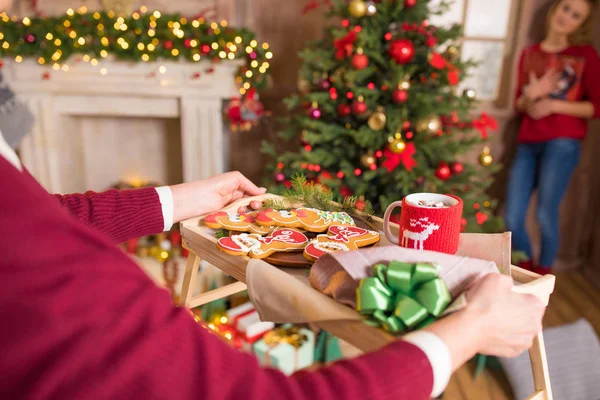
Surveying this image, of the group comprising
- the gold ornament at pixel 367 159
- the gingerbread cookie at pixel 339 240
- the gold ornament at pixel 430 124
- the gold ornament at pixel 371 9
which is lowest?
the gold ornament at pixel 367 159

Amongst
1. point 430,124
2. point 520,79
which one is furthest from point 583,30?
point 430,124

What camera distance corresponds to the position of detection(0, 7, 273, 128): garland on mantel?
2324 millimetres

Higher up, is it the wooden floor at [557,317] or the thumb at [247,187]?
the thumb at [247,187]

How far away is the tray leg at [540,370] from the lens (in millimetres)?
686

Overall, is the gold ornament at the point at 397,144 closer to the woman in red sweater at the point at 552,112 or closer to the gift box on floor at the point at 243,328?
the gift box on floor at the point at 243,328

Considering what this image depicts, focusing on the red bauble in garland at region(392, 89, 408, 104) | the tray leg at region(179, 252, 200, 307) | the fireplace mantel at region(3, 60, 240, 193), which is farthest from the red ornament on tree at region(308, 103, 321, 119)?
the tray leg at region(179, 252, 200, 307)

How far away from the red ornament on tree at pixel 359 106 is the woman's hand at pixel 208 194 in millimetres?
943

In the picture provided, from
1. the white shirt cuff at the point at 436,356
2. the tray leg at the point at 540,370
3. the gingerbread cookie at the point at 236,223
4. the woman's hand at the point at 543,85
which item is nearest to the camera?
the white shirt cuff at the point at 436,356

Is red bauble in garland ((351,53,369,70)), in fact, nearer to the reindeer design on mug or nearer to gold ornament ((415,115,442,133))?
gold ornament ((415,115,442,133))

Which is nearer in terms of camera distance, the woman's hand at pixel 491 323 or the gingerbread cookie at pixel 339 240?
the woman's hand at pixel 491 323

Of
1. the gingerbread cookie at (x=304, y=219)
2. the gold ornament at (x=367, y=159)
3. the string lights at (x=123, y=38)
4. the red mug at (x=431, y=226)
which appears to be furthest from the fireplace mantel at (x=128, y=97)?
the red mug at (x=431, y=226)

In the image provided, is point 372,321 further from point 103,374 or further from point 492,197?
point 492,197

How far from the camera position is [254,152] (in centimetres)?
294

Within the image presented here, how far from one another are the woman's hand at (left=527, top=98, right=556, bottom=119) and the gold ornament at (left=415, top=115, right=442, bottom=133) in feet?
2.85
